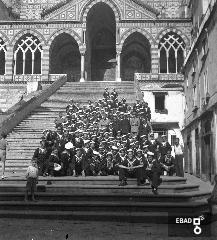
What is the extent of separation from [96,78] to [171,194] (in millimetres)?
32077

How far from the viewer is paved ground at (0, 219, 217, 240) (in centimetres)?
798

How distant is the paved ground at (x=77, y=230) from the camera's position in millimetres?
7980

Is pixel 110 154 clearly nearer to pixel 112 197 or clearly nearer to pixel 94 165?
pixel 94 165

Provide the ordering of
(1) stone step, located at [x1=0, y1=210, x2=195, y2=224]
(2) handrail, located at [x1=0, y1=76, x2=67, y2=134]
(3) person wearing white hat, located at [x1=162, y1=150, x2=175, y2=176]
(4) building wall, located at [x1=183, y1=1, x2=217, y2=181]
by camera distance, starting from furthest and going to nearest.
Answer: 1. (2) handrail, located at [x1=0, y1=76, x2=67, y2=134]
2. (4) building wall, located at [x1=183, y1=1, x2=217, y2=181]
3. (3) person wearing white hat, located at [x1=162, y1=150, x2=175, y2=176]
4. (1) stone step, located at [x1=0, y1=210, x2=195, y2=224]

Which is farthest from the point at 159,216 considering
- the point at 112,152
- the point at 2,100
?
the point at 2,100

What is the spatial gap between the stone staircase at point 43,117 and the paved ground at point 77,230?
7.14 meters

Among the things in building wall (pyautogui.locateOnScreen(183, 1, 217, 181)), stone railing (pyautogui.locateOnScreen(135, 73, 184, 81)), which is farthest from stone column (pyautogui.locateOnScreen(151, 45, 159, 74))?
building wall (pyautogui.locateOnScreen(183, 1, 217, 181))

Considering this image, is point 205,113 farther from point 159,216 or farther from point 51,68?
point 51,68

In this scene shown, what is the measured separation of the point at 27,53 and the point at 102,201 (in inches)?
1198

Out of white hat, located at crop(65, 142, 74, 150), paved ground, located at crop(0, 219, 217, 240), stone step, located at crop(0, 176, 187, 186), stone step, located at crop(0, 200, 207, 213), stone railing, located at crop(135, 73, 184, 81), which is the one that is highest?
stone railing, located at crop(135, 73, 184, 81)

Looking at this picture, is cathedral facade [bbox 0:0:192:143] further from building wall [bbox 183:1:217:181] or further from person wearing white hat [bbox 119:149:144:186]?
person wearing white hat [bbox 119:149:144:186]

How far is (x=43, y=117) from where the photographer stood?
22375 millimetres

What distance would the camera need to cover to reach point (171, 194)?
10.5m

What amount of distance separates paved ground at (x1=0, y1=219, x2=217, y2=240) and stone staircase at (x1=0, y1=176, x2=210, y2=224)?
27 cm
